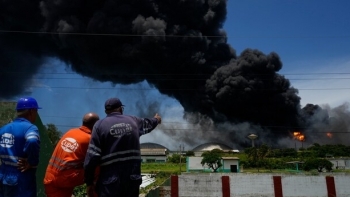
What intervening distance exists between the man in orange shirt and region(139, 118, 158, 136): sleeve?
478 millimetres

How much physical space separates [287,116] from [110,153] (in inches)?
1867

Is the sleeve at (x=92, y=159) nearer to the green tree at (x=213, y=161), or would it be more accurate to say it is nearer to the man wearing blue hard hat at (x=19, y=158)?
the man wearing blue hard hat at (x=19, y=158)

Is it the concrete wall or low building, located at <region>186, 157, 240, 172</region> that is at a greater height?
low building, located at <region>186, 157, 240, 172</region>

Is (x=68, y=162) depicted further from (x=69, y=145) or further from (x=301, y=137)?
(x=301, y=137)

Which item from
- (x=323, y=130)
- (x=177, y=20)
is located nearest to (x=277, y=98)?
(x=177, y=20)

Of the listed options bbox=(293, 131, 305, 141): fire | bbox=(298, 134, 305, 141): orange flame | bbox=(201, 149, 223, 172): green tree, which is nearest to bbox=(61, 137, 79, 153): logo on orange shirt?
bbox=(201, 149, 223, 172): green tree

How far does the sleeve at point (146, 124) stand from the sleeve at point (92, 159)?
463 mm

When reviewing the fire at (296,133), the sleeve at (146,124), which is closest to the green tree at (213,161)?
the fire at (296,133)

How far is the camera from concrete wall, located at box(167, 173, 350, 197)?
19797mm

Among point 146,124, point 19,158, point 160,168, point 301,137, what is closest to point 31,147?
point 19,158

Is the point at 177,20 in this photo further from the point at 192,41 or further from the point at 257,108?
the point at 257,108

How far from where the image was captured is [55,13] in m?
37.0

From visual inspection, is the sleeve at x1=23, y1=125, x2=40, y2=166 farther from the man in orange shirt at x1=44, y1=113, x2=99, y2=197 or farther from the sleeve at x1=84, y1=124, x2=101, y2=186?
the sleeve at x1=84, y1=124, x2=101, y2=186

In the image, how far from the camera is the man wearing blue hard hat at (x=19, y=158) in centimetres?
281
